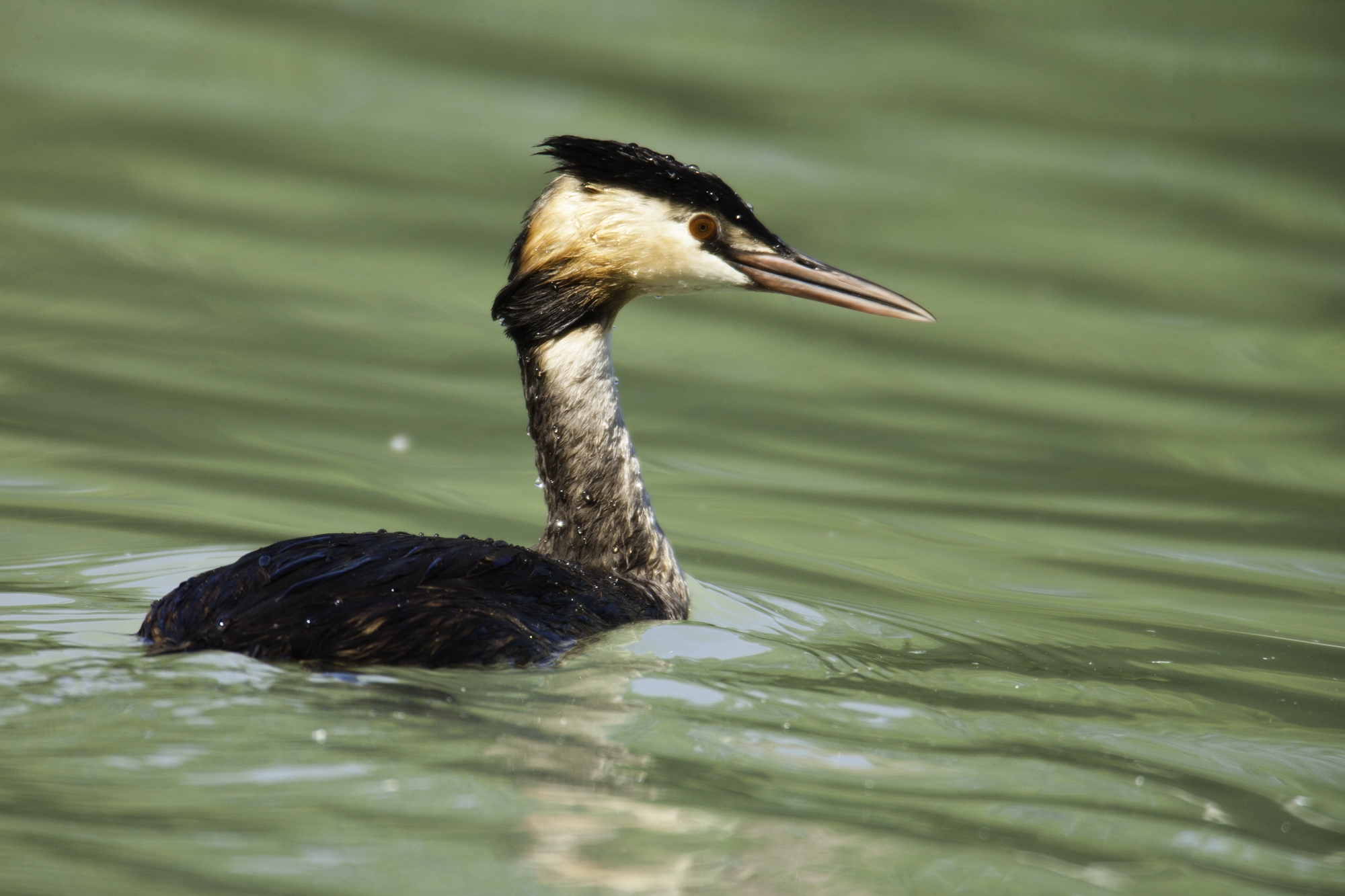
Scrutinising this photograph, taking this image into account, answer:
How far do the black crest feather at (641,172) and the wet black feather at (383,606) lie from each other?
52.0 inches

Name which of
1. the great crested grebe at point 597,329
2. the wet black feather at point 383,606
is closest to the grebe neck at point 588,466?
the great crested grebe at point 597,329

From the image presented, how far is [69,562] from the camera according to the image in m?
5.55

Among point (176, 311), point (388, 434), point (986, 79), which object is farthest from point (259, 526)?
point (986, 79)

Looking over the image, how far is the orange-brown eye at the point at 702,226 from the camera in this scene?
206 inches

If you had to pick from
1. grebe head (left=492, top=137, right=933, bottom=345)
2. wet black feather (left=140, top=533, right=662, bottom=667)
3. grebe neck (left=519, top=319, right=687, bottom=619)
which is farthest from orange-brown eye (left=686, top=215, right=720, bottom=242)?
wet black feather (left=140, top=533, right=662, bottom=667)

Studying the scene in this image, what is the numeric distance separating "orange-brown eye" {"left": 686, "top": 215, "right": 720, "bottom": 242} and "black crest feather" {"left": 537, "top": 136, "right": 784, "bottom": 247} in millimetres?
33

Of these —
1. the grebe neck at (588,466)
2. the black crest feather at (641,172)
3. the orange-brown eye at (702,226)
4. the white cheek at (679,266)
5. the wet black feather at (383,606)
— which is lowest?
the wet black feather at (383,606)

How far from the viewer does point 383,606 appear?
416 centimetres

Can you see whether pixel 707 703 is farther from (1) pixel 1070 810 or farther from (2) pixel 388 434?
(2) pixel 388 434

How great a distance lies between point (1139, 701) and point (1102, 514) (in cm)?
257

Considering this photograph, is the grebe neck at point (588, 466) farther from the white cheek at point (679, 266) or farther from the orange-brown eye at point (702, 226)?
the orange-brown eye at point (702, 226)

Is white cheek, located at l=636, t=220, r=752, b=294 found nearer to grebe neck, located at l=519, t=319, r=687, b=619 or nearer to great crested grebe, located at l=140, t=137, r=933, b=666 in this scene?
great crested grebe, located at l=140, t=137, r=933, b=666

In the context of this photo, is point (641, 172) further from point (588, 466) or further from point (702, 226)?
point (588, 466)

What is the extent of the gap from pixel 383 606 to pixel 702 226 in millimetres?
1814
